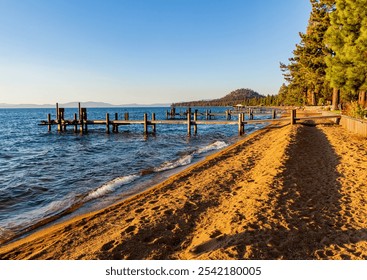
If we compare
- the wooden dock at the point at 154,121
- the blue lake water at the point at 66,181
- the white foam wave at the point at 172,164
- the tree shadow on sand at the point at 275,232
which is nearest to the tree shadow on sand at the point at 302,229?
the tree shadow on sand at the point at 275,232

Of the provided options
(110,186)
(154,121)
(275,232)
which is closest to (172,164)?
(110,186)

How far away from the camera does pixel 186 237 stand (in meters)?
A: 4.88

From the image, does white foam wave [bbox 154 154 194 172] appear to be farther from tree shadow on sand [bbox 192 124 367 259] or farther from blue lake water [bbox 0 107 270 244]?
tree shadow on sand [bbox 192 124 367 259]

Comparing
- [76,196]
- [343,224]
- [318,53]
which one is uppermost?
[318,53]

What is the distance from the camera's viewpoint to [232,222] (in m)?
5.21

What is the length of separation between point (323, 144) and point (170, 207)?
36.1ft

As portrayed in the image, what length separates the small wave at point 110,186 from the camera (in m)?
8.59

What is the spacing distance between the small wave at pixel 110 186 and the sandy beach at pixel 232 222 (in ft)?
5.15

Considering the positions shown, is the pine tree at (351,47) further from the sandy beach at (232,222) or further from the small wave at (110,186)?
the small wave at (110,186)

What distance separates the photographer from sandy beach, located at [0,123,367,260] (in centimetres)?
424

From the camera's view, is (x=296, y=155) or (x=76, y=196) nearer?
(x=76, y=196)

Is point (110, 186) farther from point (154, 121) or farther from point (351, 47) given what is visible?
point (154, 121)
